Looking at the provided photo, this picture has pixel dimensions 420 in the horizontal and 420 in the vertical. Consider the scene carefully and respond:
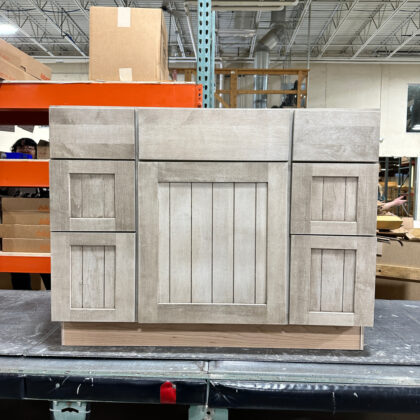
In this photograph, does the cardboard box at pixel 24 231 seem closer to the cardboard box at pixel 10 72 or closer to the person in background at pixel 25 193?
the person in background at pixel 25 193

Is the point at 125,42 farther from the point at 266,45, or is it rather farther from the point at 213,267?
the point at 266,45

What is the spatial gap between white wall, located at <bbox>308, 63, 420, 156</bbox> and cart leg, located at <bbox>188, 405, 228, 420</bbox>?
398 inches

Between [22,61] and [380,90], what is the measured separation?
9.88 metres

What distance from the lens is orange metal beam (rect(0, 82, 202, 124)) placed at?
7.57 ft

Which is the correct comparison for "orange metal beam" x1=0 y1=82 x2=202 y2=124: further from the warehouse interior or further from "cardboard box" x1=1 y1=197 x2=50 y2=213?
the warehouse interior

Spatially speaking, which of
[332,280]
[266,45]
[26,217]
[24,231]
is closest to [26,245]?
[24,231]

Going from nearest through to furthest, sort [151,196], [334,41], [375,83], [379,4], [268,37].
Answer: [151,196]
[379,4]
[268,37]
[334,41]
[375,83]

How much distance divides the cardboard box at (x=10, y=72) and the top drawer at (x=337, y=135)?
1913mm

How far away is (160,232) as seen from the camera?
59.0 inches

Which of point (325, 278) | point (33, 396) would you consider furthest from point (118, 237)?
point (325, 278)

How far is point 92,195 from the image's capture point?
148cm

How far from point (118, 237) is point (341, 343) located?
98 cm

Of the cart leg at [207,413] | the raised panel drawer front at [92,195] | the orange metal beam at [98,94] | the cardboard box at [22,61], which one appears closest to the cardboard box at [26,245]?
the orange metal beam at [98,94]

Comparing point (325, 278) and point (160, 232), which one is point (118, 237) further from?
point (325, 278)
